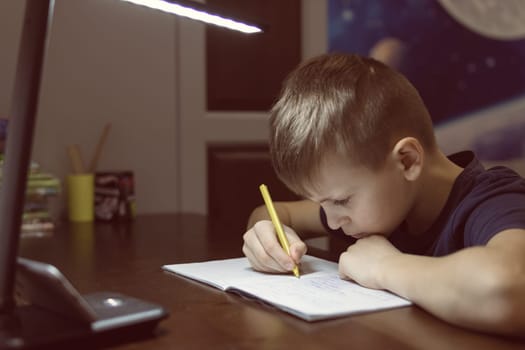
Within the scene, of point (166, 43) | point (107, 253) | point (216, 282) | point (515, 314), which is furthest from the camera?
point (166, 43)

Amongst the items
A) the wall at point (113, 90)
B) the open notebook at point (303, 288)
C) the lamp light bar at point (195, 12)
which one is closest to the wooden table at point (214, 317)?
the open notebook at point (303, 288)

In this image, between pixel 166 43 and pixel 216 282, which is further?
pixel 166 43

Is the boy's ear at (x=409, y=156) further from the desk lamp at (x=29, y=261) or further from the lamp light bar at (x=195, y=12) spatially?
the desk lamp at (x=29, y=261)

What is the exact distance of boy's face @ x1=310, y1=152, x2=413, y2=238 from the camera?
824 mm

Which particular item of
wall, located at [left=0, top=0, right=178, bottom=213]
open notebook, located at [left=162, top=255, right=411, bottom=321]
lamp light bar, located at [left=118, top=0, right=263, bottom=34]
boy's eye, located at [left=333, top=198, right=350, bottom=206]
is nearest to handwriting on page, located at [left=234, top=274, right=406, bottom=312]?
open notebook, located at [left=162, top=255, right=411, bottom=321]

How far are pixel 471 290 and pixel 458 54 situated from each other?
1635mm

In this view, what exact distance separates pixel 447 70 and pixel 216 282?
5.07 ft

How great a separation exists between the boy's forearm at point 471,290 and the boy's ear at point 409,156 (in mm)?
208

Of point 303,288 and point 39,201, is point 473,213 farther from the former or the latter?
point 39,201

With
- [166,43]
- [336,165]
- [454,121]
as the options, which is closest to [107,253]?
[336,165]

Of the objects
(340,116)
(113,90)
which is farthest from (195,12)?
(113,90)

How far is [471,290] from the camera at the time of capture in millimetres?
589

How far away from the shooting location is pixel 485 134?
Answer: 204cm

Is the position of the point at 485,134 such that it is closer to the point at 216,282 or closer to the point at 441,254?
the point at 441,254
